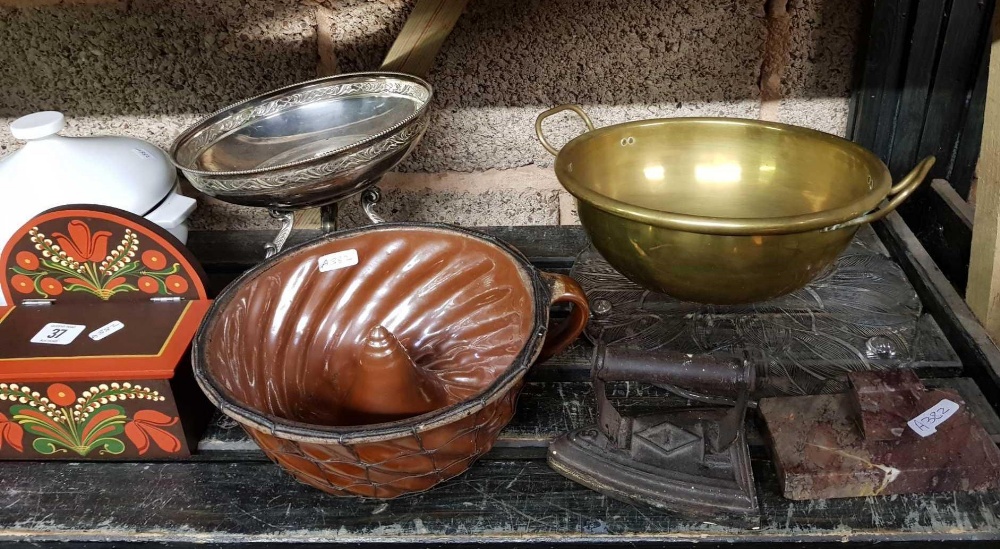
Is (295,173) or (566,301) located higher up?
(295,173)

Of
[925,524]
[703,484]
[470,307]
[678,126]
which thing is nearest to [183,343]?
[470,307]

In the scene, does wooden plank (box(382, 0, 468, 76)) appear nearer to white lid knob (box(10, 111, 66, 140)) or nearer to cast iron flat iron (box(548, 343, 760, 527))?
white lid knob (box(10, 111, 66, 140))

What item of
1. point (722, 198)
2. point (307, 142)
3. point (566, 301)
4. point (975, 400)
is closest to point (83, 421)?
point (307, 142)

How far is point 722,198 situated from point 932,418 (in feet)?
1.23

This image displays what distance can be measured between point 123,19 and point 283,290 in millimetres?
599

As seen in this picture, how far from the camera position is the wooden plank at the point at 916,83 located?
1116 millimetres

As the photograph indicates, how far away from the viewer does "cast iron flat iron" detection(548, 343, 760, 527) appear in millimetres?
754

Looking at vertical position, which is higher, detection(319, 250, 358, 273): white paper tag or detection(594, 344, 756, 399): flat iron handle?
detection(319, 250, 358, 273): white paper tag

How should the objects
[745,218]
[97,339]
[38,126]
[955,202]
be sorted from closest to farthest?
[745,218] < [97,339] < [38,126] < [955,202]

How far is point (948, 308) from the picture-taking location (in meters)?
1.00

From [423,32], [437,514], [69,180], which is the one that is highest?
[423,32]

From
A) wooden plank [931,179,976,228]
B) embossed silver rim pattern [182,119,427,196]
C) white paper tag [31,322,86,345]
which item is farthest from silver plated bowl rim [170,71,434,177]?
wooden plank [931,179,976,228]

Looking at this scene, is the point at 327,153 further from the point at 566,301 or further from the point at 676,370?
the point at 676,370

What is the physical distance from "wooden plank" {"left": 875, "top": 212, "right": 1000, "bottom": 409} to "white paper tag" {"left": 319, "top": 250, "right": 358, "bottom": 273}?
2.37 feet
